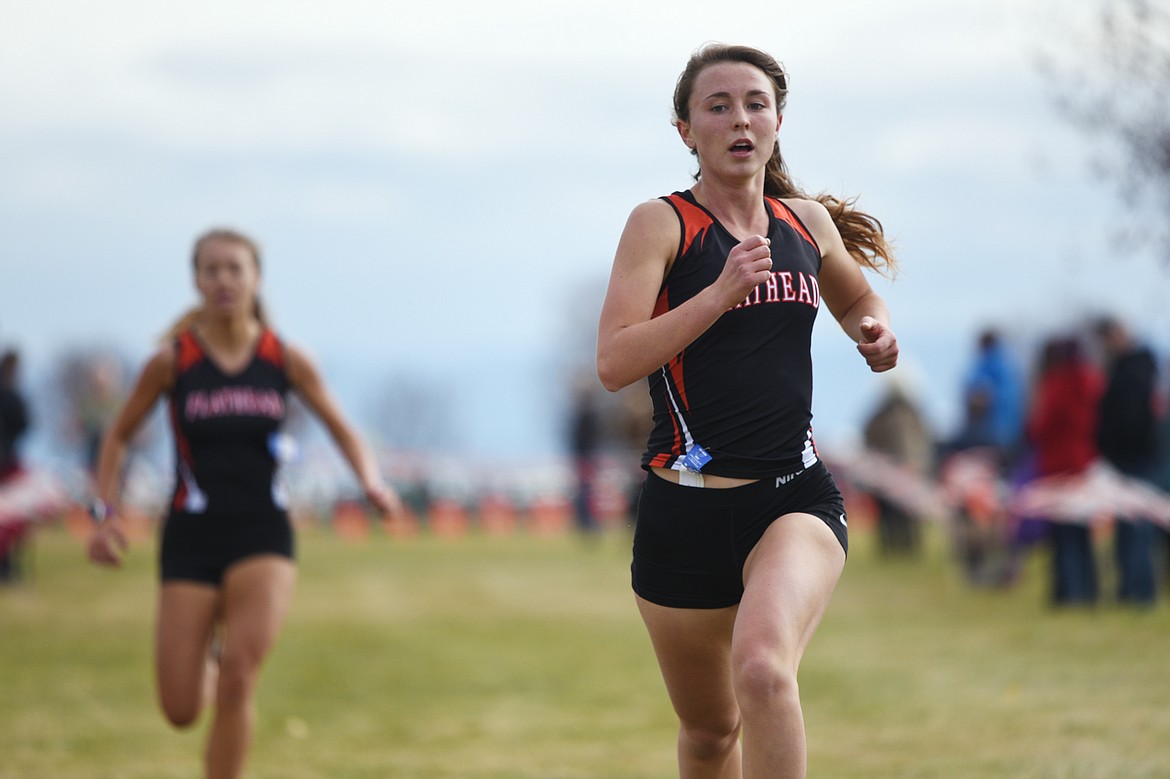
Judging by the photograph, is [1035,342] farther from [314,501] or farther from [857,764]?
[857,764]

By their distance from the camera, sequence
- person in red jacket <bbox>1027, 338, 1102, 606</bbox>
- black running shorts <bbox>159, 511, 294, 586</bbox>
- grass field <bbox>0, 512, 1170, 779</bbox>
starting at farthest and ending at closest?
person in red jacket <bbox>1027, 338, 1102, 606</bbox> → grass field <bbox>0, 512, 1170, 779</bbox> → black running shorts <bbox>159, 511, 294, 586</bbox>

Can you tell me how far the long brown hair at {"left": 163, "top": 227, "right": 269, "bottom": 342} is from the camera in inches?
258

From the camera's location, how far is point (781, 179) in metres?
4.83

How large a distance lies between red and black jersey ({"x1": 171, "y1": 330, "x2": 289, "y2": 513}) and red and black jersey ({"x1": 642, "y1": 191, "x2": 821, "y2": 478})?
254 centimetres

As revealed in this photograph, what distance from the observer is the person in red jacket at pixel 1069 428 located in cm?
1299

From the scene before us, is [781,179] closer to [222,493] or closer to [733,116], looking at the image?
[733,116]

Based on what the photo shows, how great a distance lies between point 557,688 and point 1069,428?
18.1 feet

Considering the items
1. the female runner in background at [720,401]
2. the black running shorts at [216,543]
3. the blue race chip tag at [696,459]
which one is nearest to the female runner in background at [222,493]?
the black running shorts at [216,543]

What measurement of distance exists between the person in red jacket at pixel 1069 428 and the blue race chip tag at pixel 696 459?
9290mm

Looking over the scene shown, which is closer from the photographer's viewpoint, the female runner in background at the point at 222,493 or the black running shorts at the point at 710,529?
the black running shorts at the point at 710,529

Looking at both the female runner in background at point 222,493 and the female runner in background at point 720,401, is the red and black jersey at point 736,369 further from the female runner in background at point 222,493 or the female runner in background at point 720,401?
the female runner in background at point 222,493

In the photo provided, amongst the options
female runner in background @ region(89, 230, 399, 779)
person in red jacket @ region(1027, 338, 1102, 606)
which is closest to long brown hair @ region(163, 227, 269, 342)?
female runner in background @ region(89, 230, 399, 779)

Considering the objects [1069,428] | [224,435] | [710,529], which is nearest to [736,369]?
[710,529]

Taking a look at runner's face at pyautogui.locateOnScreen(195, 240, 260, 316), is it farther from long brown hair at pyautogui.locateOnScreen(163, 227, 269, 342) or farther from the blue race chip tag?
the blue race chip tag
